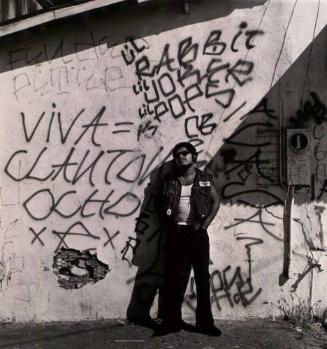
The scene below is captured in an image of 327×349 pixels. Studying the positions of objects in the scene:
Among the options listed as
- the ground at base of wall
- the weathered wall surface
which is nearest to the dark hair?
the weathered wall surface

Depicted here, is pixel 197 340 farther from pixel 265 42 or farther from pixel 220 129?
pixel 265 42

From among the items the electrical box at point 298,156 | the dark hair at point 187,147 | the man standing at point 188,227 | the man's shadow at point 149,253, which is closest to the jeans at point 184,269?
the man standing at point 188,227

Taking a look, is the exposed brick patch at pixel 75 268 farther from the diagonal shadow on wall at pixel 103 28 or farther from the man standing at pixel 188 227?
the diagonal shadow on wall at pixel 103 28

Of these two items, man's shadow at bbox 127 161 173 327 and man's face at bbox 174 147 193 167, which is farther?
man's shadow at bbox 127 161 173 327

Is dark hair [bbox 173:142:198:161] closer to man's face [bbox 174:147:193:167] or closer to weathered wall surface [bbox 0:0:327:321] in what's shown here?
man's face [bbox 174:147:193:167]

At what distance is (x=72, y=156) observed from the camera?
584cm

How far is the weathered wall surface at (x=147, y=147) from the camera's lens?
18.2 feet

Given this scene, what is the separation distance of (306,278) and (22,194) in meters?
3.22

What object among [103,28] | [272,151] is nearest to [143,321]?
[272,151]

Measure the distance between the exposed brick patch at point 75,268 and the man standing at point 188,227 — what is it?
2.92 feet

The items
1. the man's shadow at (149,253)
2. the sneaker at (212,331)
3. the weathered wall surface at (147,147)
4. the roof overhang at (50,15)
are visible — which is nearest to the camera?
the sneaker at (212,331)

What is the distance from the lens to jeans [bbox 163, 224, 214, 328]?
5.34 metres

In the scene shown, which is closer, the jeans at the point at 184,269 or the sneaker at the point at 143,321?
the jeans at the point at 184,269

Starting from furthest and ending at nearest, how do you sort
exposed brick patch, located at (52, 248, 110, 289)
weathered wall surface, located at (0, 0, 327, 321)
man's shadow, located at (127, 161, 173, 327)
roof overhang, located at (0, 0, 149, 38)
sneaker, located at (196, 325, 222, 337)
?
1. exposed brick patch, located at (52, 248, 110, 289)
2. man's shadow, located at (127, 161, 173, 327)
3. weathered wall surface, located at (0, 0, 327, 321)
4. roof overhang, located at (0, 0, 149, 38)
5. sneaker, located at (196, 325, 222, 337)
